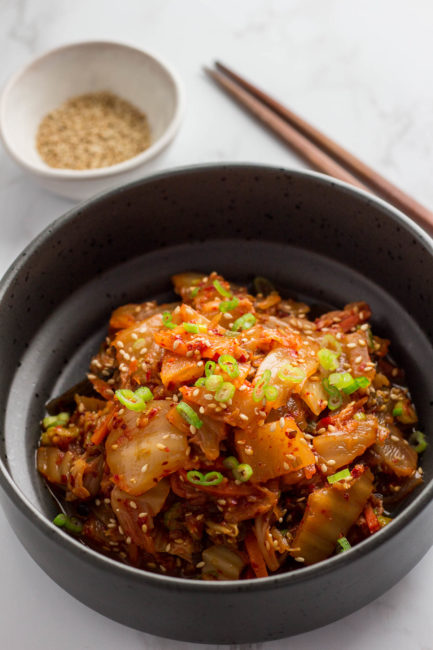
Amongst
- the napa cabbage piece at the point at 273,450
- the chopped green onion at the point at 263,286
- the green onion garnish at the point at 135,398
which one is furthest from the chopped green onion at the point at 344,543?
the chopped green onion at the point at 263,286

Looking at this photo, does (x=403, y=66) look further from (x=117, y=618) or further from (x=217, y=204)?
(x=117, y=618)

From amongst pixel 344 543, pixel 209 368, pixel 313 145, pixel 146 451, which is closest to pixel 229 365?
pixel 209 368

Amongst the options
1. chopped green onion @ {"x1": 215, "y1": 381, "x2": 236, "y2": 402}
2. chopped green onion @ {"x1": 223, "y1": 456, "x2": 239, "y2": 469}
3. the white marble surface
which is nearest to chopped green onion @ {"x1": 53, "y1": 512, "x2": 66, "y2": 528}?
chopped green onion @ {"x1": 223, "y1": 456, "x2": 239, "y2": 469}

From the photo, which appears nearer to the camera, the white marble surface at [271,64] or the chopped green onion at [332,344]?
the chopped green onion at [332,344]

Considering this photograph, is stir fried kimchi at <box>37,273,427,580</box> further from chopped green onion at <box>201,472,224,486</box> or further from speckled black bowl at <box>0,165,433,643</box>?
speckled black bowl at <box>0,165,433,643</box>

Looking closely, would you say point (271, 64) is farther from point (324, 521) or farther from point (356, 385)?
point (324, 521)

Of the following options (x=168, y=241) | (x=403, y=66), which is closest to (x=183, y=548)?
→ (x=168, y=241)

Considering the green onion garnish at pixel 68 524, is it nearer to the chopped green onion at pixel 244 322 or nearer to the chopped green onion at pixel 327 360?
the chopped green onion at pixel 244 322
